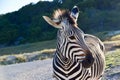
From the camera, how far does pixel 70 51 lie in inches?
238

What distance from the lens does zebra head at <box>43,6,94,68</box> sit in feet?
19.5

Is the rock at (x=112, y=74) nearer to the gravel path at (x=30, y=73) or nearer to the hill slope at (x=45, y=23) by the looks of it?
the gravel path at (x=30, y=73)

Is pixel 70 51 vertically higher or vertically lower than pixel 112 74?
higher

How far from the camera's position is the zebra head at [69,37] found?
593 centimetres

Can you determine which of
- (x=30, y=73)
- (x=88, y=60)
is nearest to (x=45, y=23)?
(x=30, y=73)

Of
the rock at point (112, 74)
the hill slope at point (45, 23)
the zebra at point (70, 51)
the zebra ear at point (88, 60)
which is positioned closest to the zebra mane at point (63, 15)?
the zebra at point (70, 51)

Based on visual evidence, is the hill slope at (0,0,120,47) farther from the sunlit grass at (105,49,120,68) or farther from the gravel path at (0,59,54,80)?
the sunlit grass at (105,49,120,68)

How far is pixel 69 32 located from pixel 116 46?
2325 centimetres

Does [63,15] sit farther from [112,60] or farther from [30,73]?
[30,73]

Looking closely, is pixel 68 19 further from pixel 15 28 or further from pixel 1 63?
pixel 15 28

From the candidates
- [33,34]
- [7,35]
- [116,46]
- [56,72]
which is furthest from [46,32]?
[56,72]

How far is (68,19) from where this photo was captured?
6051 millimetres

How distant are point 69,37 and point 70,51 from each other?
209 millimetres

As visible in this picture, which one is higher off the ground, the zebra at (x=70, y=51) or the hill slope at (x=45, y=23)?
the zebra at (x=70, y=51)
